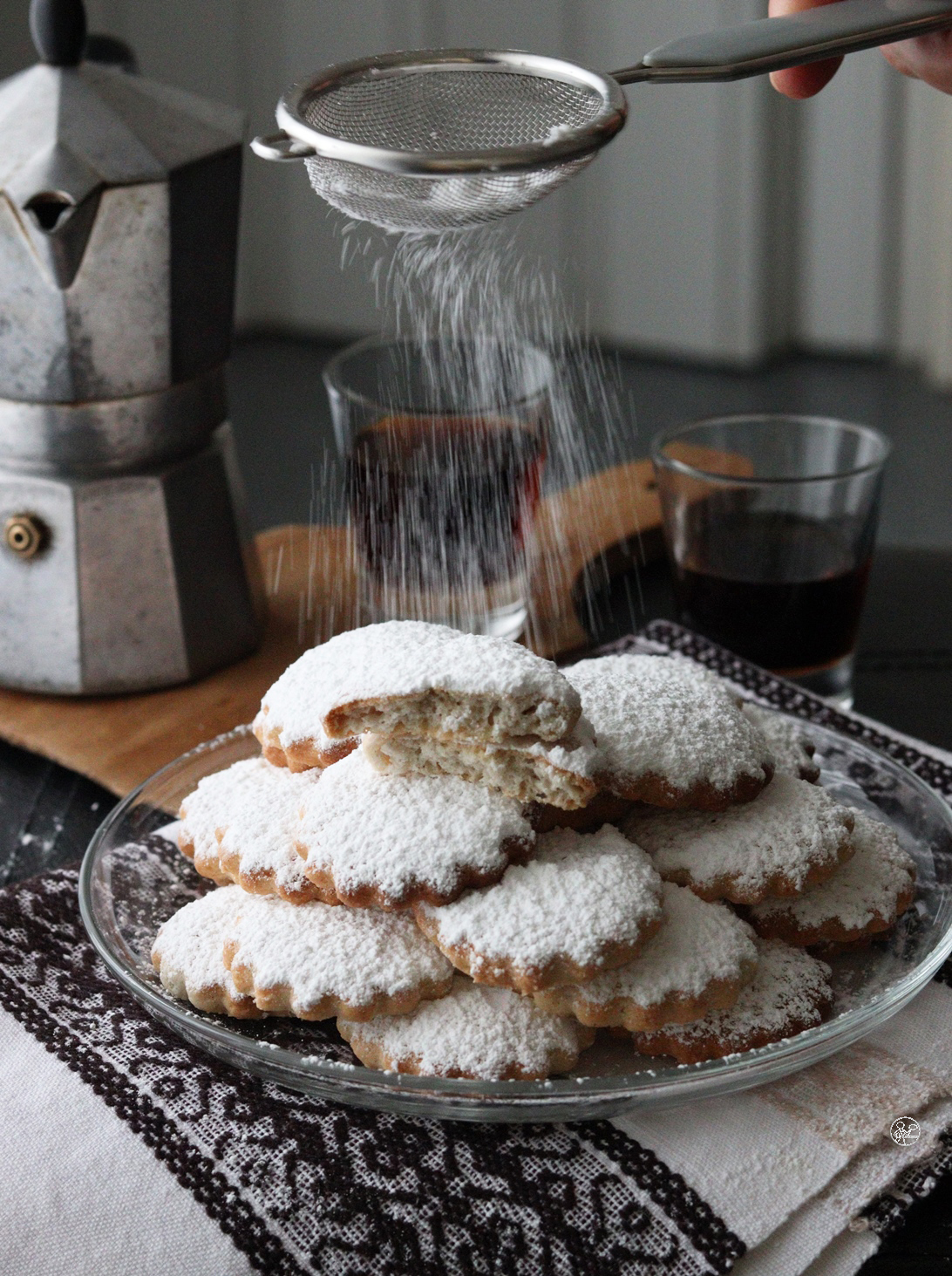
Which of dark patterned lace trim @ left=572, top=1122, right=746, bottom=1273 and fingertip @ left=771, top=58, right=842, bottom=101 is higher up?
fingertip @ left=771, top=58, right=842, bottom=101

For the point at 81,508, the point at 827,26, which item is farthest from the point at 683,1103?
the point at 81,508

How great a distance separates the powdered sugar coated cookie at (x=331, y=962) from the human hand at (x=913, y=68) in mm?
665

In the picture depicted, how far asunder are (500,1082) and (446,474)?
0.55 metres

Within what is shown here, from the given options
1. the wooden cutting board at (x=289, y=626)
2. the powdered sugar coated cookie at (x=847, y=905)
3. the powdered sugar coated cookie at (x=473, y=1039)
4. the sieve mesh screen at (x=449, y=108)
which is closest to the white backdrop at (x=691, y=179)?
the wooden cutting board at (x=289, y=626)

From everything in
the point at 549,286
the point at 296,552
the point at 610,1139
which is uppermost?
the point at 549,286

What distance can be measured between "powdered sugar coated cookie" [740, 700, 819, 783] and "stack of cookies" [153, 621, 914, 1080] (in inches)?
1.4

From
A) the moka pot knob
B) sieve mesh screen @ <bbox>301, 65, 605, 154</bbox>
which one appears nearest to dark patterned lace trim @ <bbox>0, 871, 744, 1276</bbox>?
sieve mesh screen @ <bbox>301, 65, 605, 154</bbox>

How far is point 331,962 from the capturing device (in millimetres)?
615

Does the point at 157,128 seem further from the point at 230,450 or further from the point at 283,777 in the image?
the point at 283,777

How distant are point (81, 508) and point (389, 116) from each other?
0.40 m

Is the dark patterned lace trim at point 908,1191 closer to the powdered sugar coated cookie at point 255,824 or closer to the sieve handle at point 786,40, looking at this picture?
the powdered sugar coated cookie at point 255,824

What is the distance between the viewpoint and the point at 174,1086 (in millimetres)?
642

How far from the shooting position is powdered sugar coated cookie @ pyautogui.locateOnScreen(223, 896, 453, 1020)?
1.98ft

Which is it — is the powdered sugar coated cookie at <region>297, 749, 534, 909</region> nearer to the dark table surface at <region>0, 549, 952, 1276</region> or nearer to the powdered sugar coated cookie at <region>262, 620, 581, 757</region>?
the powdered sugar coated cookie at <region>262, 620, 581, 757</region>
